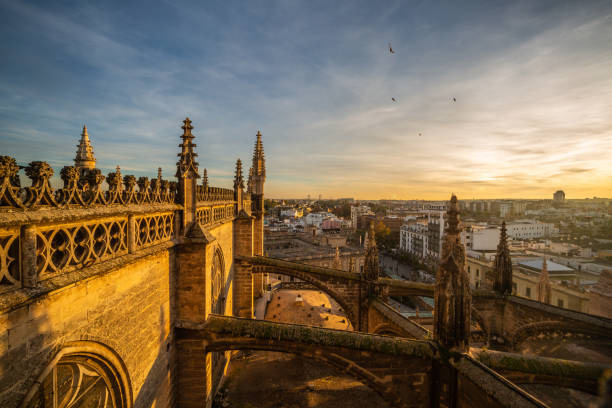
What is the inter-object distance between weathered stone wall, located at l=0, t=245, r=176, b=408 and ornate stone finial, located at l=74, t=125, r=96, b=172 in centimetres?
1066

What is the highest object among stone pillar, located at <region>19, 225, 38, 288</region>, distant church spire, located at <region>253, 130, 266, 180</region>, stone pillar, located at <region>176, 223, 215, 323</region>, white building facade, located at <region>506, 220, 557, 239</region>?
distant church spire, located at <region>253, 130, 266, 180</region>

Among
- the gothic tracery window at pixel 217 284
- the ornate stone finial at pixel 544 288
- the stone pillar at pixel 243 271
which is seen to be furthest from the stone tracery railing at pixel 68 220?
the ornate stone finial at pixel 544 288

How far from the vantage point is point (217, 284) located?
11.6m

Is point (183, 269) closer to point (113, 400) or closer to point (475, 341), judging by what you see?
point (113, 400)

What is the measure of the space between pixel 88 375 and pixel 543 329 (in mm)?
14696

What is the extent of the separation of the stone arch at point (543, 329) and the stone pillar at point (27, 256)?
1535cm

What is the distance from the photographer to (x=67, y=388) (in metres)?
4.48

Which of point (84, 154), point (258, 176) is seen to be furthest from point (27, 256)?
point (258, 176)

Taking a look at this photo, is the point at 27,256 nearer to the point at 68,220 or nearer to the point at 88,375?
the point at 68,220

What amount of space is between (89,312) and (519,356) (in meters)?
9.27

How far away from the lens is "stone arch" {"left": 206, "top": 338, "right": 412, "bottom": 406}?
6949mm

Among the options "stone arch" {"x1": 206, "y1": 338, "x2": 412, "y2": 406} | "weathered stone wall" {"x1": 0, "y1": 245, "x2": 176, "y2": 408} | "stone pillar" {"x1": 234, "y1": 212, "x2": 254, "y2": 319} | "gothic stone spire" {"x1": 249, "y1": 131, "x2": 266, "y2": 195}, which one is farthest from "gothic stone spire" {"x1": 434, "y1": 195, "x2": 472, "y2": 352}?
"gothic stone spire" {"x1": 249, "y1": 131, "x2": 266, "y2": 195}

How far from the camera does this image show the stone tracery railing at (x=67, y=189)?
130 inches

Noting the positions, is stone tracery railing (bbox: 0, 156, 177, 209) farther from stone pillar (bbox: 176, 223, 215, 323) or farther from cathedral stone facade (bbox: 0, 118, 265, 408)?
stone pillar (bbox: 176, 223, 215, 323)
